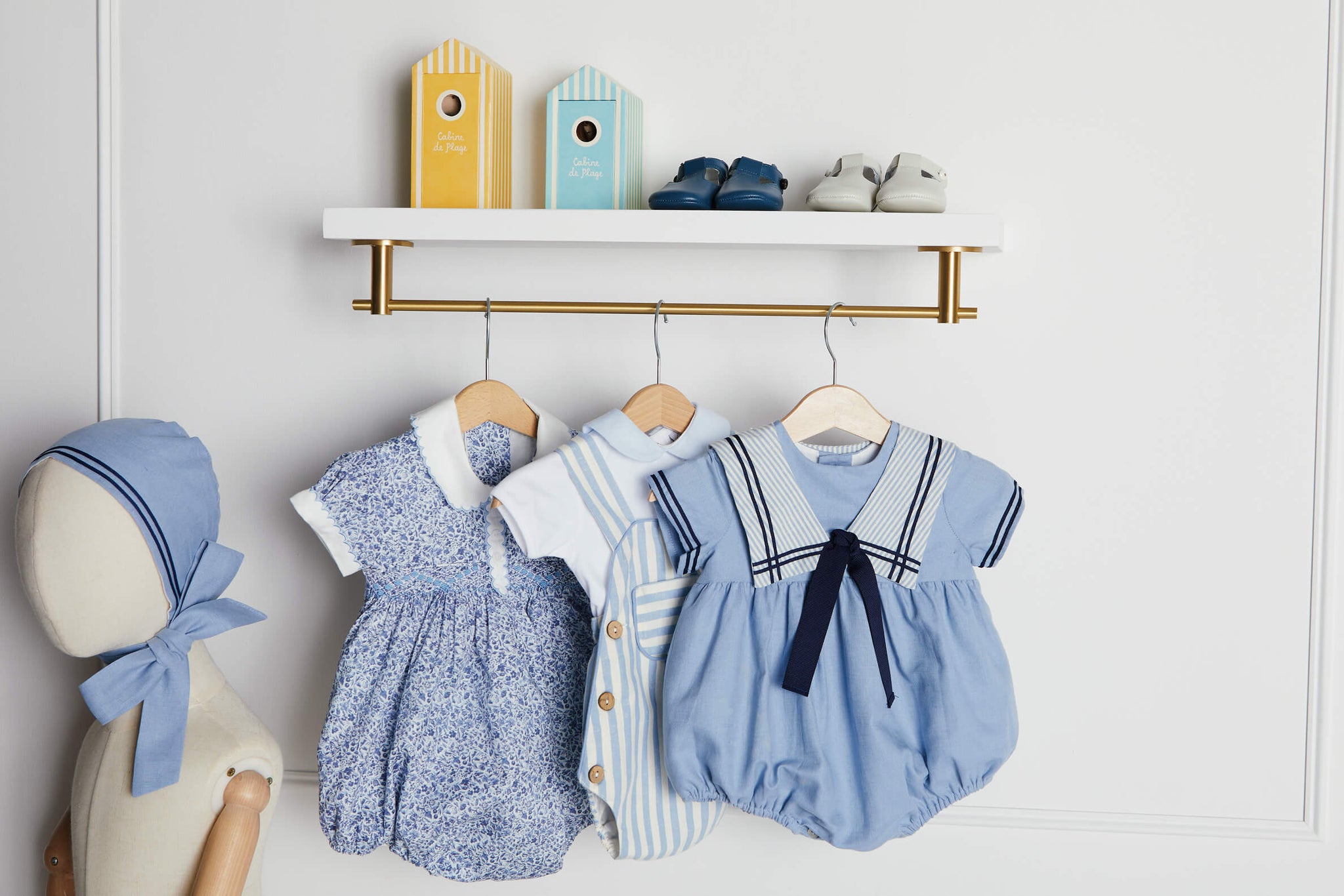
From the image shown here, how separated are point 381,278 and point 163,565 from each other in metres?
0.43

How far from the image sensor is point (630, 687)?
1195mm

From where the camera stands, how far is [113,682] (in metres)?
1.18

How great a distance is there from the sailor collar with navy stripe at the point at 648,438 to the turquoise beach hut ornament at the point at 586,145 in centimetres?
28

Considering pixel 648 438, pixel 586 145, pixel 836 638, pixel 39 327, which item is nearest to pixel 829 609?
pixel 836 638

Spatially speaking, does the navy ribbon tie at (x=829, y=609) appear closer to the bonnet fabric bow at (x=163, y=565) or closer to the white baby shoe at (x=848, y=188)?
the white baby shoe at (x=848, y=188)

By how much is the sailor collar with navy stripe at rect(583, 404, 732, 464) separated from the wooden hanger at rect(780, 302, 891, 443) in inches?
4.0

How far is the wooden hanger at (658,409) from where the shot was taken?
124 centimetres

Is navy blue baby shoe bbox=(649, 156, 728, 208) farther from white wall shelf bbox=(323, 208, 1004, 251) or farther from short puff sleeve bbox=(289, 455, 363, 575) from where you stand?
short puff sleeve bbox=(289, 455, 363, 575)

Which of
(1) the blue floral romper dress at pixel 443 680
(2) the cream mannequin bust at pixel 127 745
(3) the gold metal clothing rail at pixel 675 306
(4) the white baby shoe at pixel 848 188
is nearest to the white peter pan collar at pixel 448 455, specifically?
(1) the blue floral romper dress at pixel 443 680

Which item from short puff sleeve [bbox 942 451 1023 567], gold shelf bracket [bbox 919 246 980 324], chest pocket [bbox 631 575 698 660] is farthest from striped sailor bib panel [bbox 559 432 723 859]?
gold shelf bracket [bbox 919 246 980 324]

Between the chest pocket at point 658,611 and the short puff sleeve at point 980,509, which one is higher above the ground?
the short puff sleeve at point 980,509

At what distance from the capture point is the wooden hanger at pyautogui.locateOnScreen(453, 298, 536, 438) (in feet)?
4.09

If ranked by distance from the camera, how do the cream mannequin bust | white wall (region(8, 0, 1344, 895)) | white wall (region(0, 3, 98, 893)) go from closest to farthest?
the cream mannequin bust → white wall (region(8, 0, 1344, 895)) → white wall (region(0, 3, 98, 893))

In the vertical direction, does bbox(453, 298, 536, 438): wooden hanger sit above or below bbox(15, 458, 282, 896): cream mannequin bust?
A: above
